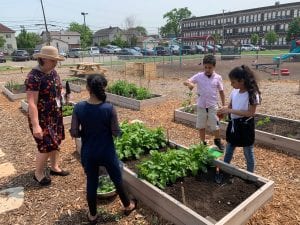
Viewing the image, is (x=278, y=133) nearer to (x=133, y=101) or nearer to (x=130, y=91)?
(x=133, y=101)

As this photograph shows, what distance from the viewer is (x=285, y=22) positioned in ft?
254

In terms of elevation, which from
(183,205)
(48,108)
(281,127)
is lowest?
(183,205)

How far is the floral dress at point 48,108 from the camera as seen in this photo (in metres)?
3.86

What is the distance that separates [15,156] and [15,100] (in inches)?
231

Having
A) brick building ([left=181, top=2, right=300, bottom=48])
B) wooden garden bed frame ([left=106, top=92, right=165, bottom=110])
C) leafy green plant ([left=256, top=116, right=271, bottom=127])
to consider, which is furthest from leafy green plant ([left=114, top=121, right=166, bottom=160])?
brick building ([left=181, top=2, right=300, bottom=48])

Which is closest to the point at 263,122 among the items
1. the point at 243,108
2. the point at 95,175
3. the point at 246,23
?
the point at 243,108

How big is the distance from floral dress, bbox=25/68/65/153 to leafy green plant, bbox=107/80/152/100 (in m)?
4.83

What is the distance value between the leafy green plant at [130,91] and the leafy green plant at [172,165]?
16.7ft

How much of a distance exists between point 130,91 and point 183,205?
21.5ft

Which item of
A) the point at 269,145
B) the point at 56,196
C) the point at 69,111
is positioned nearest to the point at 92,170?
the point at 56,196

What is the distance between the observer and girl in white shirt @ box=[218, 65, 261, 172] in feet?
11.4

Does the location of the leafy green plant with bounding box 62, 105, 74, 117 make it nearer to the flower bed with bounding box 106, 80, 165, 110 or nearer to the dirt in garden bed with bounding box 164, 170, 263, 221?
the flower bed with bounding box 106, 80, 165, 110

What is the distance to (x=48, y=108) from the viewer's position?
4016mm

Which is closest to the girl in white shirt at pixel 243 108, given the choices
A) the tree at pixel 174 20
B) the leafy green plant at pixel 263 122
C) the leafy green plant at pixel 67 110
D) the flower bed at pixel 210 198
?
the flower bed at pixel 210 198
